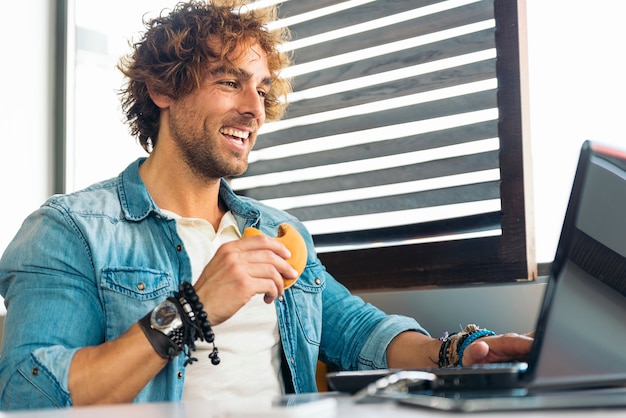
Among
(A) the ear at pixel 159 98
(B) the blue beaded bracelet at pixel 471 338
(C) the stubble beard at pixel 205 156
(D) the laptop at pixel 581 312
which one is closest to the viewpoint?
(D) the laptop at pixel 581 312

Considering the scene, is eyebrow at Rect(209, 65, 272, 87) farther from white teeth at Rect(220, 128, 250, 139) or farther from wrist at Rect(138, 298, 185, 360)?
wrist at Rect(138, 298, 185, 360)

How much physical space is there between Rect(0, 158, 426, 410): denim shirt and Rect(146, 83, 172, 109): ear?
25 cm

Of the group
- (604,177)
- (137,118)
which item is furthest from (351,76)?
(604,177)

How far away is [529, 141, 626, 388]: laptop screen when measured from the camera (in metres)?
0.70

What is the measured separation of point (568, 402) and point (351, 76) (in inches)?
61.2

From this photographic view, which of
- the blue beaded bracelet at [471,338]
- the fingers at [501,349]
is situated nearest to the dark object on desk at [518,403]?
the fingers at [501,349]

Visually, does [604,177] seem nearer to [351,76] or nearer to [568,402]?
[568,402]

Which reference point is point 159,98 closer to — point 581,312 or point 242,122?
point 242,122

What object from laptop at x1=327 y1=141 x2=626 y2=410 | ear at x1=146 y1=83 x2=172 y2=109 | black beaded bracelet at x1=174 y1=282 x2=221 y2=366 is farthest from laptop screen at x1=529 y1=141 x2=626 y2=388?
ear at x1=146 y1=83 x2=172 y2=109

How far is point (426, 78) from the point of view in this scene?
187cm

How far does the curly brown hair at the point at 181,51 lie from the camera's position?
1808mm

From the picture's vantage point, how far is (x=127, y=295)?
1.41 m

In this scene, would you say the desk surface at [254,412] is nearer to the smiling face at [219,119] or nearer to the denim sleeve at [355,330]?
the denim sleeve at [355,330]

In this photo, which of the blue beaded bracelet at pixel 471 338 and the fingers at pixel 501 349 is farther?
the blue beaded bracelet at pixel 471 338
